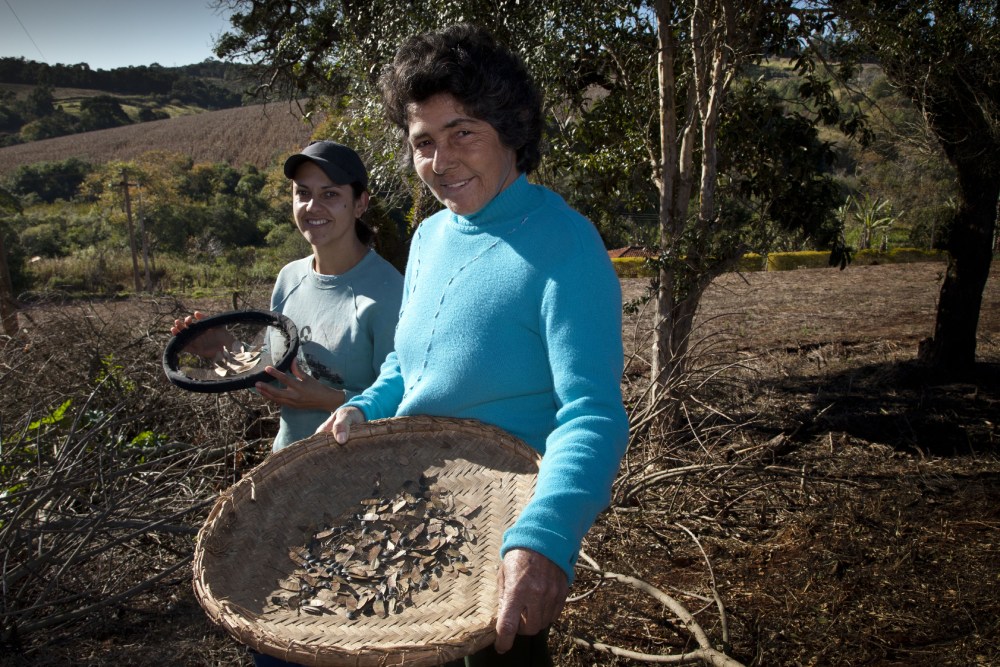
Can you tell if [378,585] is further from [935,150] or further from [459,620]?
[935,150]

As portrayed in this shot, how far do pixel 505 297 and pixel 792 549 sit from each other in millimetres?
3214

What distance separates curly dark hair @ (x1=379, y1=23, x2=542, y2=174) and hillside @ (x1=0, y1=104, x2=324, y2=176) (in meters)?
47.2

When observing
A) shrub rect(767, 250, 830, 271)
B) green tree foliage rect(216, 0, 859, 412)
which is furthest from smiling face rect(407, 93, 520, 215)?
shrub rect(767, 250, 830, 271)

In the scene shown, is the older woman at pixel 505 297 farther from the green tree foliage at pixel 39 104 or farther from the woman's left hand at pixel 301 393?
the green tree foliage at pixel 39 104

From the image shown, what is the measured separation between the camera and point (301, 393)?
2.09 meters

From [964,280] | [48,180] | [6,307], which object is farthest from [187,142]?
[964,280]

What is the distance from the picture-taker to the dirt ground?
10.2ft

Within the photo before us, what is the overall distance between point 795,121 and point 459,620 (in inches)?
208

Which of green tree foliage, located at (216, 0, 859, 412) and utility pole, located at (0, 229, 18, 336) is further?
utility pole, located at (0, 229, 18, 336)

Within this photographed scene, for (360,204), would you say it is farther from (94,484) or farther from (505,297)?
(94,484)

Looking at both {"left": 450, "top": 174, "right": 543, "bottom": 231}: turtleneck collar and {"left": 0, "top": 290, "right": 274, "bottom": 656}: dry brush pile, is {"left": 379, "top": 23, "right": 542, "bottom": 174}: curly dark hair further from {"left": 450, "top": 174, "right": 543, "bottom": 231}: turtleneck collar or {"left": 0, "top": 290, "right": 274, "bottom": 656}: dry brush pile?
{"left": 0, "top": 290, "right": 274, "bottom": 656}: dry brush pile

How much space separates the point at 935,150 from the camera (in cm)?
704

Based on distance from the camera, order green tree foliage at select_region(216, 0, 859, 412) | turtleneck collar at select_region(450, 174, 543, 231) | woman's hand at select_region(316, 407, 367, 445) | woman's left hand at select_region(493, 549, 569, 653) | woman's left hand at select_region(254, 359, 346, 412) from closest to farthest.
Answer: woman's left hand at select_region(493, 549, 569, 653)
turtleneck collar at select_region(450, 174, 543, 231)
woman's hand at select_region(316, 407, 367, 445)
woman's left hand at select_region(254, 359, 346, 412)
green tree foliage at select_region(216, 0, 859, 412)

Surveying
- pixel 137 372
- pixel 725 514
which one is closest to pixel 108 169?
pixel 137 372
